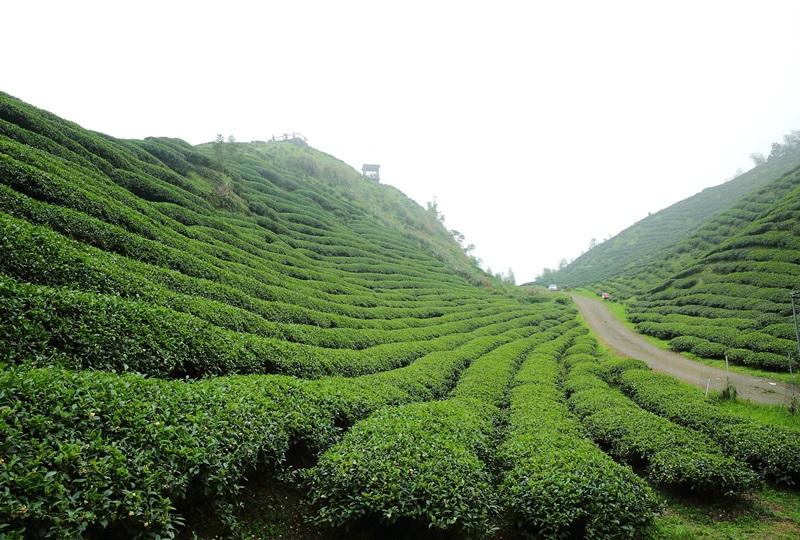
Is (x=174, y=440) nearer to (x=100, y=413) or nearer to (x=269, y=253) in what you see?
(x=100, y=413)

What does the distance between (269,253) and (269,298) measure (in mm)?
11166

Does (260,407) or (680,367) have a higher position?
(260,407)

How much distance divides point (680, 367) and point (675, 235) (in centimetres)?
9608

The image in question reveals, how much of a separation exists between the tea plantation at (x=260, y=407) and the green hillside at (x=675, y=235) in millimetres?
42000

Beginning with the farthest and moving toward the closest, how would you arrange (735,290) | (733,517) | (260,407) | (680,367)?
(735,290)
(680,367)
(733,517)
(260,407)

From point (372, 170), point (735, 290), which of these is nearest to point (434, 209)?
point (372, 170)

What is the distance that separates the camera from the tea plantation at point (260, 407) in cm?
608

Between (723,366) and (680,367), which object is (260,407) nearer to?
(680,367)

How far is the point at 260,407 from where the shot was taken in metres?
9.82

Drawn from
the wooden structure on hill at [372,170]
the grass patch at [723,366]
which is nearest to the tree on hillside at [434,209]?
the wooden structure on hill at [372,170]

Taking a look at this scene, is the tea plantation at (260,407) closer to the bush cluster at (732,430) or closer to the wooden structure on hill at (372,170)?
the bush cluster at (732,430)

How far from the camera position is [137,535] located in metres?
5.33

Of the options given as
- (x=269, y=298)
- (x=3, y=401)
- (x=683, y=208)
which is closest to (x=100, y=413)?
(x=3, y=401)

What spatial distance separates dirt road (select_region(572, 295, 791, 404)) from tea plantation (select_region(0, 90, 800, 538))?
285 centimetres
